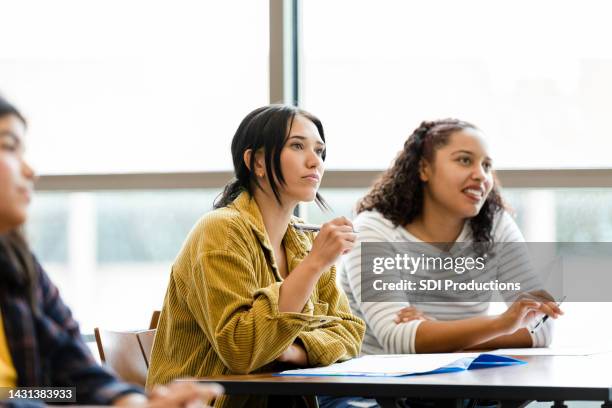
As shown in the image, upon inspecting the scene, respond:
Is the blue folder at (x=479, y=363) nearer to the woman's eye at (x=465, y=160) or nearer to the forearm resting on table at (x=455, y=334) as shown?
the forearm resting on table at (x=455, y=334)

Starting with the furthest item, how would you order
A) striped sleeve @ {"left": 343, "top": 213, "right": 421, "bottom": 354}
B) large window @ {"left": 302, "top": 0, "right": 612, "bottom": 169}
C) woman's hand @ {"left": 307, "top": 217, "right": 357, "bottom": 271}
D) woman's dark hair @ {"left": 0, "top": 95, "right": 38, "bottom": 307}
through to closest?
large window @ {"left": 302, "top": 0, "right": 612, "bottom": 169}
striped sleeve @ {"left": 343, "top": 213, "right": 421, "bottom": 354}
woman's hand @ {"left": 307, "top": 217, "right": 357, "bottom": 271}
woman's dark hair @ {"left": 0, "top": 95, "right": 38, "bottom": 307}

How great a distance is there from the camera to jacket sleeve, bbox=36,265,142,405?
1.43 m

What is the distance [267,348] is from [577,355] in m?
0.96

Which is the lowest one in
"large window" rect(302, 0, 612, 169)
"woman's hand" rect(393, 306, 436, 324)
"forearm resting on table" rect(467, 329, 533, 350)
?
"forearm resting on table" rect(467, 329, 533, 350)

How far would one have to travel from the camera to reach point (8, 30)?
14.7 ft

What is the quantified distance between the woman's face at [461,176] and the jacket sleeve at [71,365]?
6.42 feet

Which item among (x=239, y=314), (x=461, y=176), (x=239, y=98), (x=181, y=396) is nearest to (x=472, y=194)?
(x=461, y=176)

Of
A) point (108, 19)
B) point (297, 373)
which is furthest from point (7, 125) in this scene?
point (108, 19)

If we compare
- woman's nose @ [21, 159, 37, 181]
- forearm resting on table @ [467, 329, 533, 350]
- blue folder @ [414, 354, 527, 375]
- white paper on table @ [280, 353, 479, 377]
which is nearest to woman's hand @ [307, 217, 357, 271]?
white paper on table @ [280, 353, 479, 377]

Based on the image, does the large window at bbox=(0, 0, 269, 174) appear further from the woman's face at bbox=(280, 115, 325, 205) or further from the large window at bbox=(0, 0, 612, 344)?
the woman's face at bbox=(280, 115, 325, 205)

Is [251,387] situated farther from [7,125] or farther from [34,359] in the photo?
[7,125]

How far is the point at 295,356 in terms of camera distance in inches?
89.0

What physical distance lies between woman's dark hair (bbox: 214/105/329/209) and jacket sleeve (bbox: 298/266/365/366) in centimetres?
32

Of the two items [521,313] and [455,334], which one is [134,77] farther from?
[521,313]
